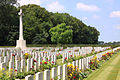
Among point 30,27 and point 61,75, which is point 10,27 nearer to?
point 30,27

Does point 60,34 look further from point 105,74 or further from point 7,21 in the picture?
point 105,74

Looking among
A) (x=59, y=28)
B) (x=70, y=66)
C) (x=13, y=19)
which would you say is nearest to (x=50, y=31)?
(x=59, y=28)

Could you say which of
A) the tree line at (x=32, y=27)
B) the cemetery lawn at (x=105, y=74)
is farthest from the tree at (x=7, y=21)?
the cemetery lawn at (x=105, y=74)

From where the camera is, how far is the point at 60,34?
171 feet

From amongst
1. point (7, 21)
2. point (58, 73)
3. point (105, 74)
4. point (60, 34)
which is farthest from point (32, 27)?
point (58, 73)

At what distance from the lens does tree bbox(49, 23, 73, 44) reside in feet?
166

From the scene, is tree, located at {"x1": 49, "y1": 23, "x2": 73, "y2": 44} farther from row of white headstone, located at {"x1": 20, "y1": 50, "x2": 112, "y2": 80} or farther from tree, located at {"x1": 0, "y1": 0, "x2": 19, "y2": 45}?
row of white headstone, located at {"x1": 20, "y1": 50, "x2": 112, "y2": 80}

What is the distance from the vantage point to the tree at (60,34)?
50.7 m

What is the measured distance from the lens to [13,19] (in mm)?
44062

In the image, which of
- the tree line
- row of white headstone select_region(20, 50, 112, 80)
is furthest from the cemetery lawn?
the tree line

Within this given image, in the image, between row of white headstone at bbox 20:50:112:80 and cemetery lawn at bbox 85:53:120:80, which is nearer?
row of white headstone at bbox 20:50:112:80

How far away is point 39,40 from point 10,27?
24.6 ft

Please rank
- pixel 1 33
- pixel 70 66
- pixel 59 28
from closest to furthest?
pixel 70 66, pixel 1 33, pixel 59 28

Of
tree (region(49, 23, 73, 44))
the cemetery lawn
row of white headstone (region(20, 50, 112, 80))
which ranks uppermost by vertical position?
tree (region(49, 23, 73, 44))
